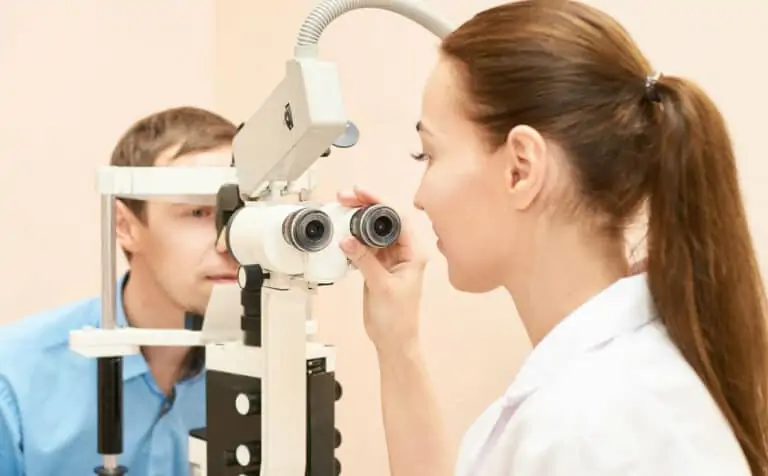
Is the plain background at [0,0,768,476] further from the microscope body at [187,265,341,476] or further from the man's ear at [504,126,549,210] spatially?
the man's ear at [504,126,549,210]

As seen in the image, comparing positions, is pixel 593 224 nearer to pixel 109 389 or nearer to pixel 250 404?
pixel 250 404

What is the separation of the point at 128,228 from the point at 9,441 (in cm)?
41

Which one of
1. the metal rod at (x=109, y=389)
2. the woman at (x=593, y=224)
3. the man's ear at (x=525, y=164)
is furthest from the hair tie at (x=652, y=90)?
the metal rod at (x=109, y=389)

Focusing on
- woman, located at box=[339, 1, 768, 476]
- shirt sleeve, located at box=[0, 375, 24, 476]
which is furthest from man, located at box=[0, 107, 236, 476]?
woman, located at box=[339, 1, 768, 476]

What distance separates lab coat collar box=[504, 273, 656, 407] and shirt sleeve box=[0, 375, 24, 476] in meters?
0.87

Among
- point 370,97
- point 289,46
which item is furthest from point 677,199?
point 289,46

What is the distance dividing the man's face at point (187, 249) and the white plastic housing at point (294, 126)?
411 millimetres

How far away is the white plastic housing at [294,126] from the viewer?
95 centimetres

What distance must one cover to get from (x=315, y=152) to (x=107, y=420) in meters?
0.54

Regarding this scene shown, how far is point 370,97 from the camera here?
1.96 m

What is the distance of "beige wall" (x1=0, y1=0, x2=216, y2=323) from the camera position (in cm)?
189

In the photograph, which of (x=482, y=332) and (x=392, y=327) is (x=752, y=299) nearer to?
(x=392, y=327)

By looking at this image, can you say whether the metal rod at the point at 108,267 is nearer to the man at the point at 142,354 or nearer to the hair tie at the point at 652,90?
the man at the point at 142,354

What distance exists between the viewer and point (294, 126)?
969mm
